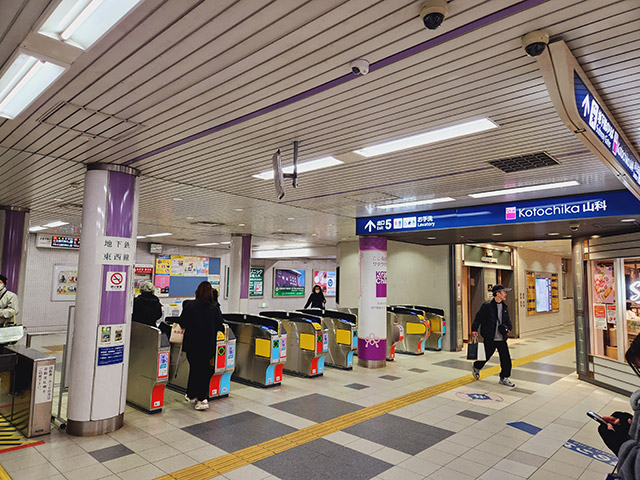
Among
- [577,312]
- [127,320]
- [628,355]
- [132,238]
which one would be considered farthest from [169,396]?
[577,312]

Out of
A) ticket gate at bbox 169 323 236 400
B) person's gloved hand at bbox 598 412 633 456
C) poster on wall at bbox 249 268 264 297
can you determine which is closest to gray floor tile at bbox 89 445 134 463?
ticket gate at bbox 169 323 236 400

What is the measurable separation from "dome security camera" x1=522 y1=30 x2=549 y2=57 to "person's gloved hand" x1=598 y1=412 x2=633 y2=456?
1994 mm

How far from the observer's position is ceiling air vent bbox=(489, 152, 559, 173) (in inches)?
170

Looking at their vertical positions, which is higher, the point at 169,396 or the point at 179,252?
the point at 179,252

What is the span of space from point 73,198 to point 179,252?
9.48 m

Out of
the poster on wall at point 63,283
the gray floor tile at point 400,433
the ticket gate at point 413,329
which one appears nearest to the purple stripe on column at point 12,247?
the poster on wall at point 63,283

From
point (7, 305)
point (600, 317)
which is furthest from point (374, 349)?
point (7, 305)

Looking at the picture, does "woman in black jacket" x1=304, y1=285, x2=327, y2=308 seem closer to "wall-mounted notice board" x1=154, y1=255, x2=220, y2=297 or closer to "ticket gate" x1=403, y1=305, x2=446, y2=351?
"ticket gate" x1=403, y1=305, x2=446, y2=351

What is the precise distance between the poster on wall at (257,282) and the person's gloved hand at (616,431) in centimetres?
1740

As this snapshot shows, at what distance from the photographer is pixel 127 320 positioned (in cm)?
A: 482

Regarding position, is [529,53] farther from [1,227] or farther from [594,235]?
[1,227]

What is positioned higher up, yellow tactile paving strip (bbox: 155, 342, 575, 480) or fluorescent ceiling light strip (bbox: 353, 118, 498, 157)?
fluorescent ceiling light strip (bbox: 353, 118, 498, 157)

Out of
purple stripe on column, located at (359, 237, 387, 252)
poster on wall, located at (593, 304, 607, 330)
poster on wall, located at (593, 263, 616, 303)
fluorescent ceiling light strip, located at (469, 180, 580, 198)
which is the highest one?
fluorescent ceiling light strip, located at (469, 180, 580, 198)

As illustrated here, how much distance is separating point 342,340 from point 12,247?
6.51 m
